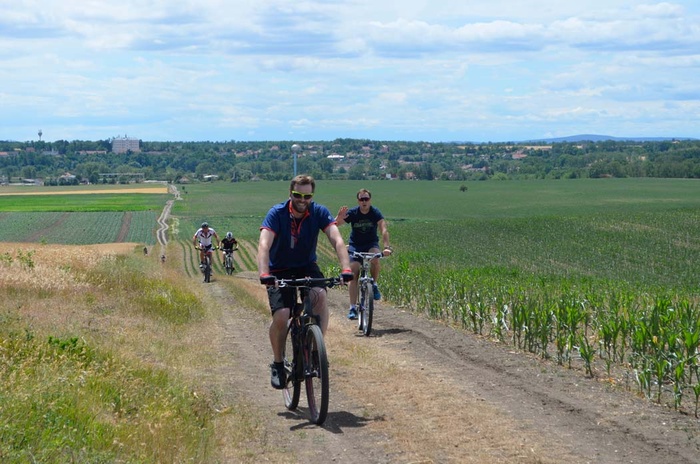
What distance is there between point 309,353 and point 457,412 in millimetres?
1339

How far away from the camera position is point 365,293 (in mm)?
13367

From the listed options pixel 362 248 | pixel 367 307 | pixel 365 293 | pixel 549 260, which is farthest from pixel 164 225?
pixel 367 307

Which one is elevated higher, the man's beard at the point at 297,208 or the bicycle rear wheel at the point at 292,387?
the man's beard at the point at 297,208

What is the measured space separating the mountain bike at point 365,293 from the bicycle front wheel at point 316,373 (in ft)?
16.6

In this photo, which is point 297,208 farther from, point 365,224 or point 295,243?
point 365,224

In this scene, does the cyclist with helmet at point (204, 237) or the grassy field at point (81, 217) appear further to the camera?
the grassy field at point (81, 217)

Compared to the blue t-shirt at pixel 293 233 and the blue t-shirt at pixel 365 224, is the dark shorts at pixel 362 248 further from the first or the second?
the blue t-shirt at pixel 293 233

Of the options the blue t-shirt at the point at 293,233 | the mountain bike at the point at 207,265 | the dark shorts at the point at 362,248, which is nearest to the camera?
the blue t-shirt at the point at 293,233

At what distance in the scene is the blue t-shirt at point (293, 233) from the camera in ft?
27.0

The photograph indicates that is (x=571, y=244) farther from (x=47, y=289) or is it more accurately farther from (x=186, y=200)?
(x=186, y=200)

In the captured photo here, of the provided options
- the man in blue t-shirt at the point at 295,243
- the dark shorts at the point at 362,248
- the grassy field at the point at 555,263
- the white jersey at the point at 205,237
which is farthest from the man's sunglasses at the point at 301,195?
the white jersey at the point at 205,237

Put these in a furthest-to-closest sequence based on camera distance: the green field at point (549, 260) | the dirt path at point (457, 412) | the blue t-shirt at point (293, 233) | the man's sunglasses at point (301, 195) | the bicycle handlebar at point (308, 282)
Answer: the green field at point (549, 260)
the blue t-shirt at point (293, 233)
the man's sunglasses at point (301, 195)
the bicycle handlebar at point (308, 282)
the dirt path at point (457, 412)

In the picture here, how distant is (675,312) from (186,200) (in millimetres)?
117507

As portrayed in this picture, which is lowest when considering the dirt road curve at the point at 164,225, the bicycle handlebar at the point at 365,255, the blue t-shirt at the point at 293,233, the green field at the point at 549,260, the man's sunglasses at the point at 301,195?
the dirt road curve at the point at 164,225
